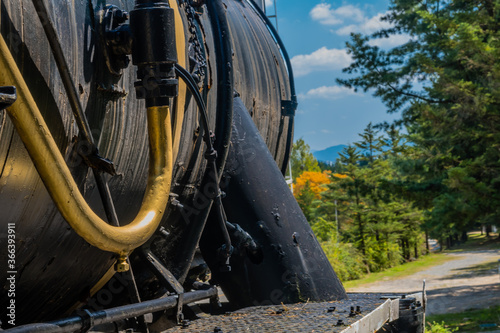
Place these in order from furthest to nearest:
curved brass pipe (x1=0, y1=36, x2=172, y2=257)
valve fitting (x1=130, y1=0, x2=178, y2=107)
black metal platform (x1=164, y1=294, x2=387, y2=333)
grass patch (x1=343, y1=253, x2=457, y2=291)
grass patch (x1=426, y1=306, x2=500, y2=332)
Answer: grass patch (x1=343, y1=253, x2=457, y2=291) < grass patch (x1=426, y1=306, x2=500, y2=332) < black metal platform (x1=164, y1=294, x2=387, y2=333) < valve fitting (x1=130, y1=0, x2=178, y2=107) < curved brass pipe (x1=0, y1=36, x2=172, y2=257)

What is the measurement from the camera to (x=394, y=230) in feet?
76.7

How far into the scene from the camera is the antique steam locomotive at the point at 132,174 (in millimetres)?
1994

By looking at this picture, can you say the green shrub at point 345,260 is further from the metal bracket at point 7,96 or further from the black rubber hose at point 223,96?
the metal bracket at point 7,96

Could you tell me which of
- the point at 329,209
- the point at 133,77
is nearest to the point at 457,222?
the point at 133,77

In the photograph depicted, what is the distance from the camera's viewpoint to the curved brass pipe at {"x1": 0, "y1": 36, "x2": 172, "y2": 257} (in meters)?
1.71

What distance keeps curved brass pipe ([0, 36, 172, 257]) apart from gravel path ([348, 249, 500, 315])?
12.3 metres

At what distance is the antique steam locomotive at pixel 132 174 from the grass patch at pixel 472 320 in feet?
29.0

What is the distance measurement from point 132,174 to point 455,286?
1575 centimetres

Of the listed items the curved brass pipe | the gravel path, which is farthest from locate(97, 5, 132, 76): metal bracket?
the gravel path

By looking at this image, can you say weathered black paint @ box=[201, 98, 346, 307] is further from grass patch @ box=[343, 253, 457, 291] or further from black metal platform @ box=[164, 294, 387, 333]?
grass patch @ box=[343, 253, 457, 291]

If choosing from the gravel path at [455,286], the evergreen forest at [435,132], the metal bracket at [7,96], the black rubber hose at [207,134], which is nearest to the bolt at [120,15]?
the black rubber hose at [207,134]

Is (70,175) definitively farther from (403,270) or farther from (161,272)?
(403,270)

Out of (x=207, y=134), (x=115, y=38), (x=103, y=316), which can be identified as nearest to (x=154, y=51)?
(x=115, y=38)

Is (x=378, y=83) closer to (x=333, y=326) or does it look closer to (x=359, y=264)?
(x=359, y=264)
